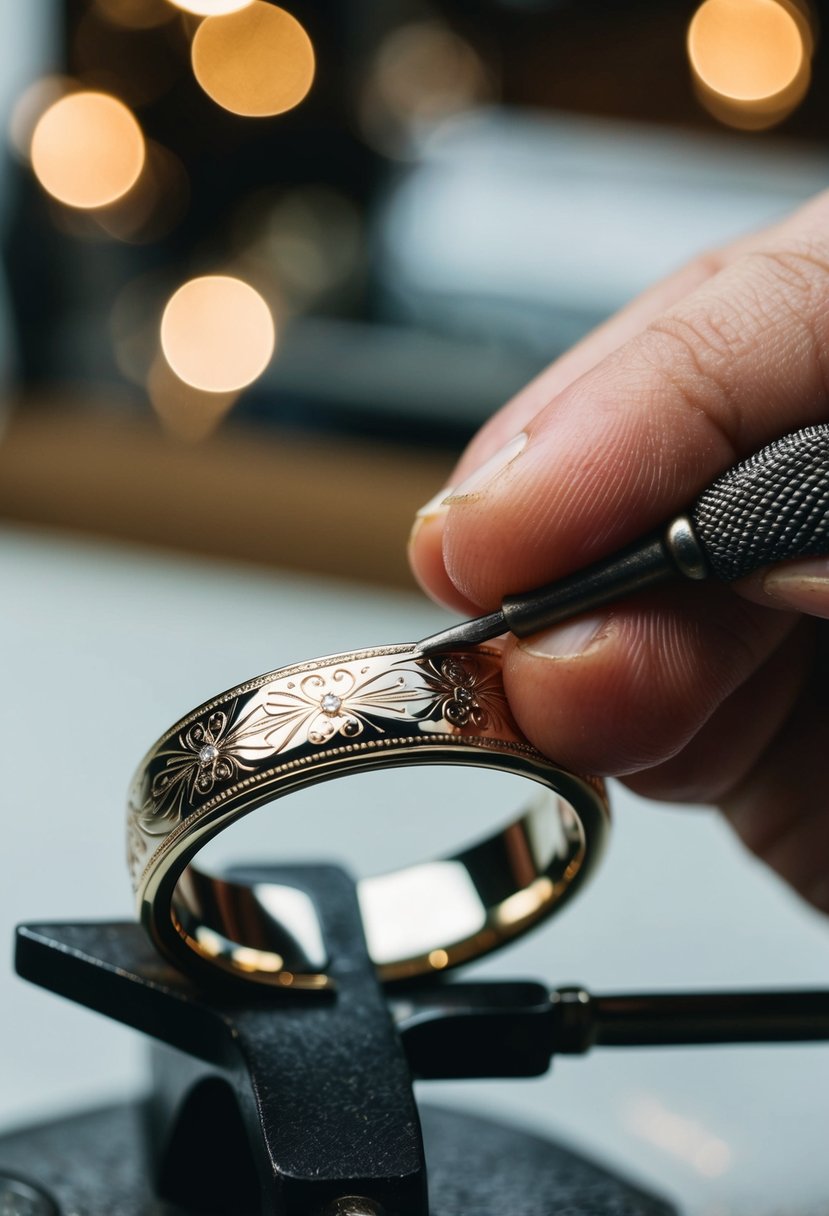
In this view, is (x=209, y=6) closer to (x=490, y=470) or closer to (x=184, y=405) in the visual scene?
(x=184, y=405)

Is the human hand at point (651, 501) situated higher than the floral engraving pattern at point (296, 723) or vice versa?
the human hand at point (651, 501)

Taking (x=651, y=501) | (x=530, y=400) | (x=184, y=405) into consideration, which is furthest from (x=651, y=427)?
(x=184, y=405)

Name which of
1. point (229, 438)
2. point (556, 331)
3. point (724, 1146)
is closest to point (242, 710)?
point (724, 1146)

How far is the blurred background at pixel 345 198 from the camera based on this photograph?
1.41 meters

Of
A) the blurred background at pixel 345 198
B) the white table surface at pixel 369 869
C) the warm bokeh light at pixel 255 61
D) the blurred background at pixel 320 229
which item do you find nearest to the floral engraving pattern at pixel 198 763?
the white table surface at pixel 369 869

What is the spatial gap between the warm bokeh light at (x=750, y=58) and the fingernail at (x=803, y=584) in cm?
117

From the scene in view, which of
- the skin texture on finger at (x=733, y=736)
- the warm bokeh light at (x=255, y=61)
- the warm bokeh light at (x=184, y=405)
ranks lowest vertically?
the skin texture on finger at (x=733, y=736)

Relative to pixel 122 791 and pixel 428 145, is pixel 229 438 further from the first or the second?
pixel 122 791

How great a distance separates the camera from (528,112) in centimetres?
149

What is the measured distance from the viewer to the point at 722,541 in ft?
A: 1.31

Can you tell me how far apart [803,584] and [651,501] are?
6 cm

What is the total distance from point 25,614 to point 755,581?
70cm

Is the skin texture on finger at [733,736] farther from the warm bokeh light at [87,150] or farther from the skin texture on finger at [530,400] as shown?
the warm bokeh light at [87,150]

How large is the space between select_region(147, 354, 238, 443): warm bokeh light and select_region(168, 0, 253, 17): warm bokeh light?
39 centimetres
